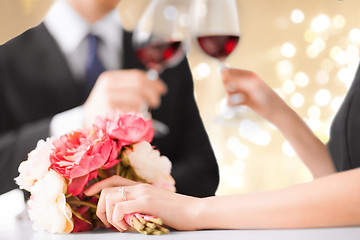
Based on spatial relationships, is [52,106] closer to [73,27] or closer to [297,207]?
[73,27]

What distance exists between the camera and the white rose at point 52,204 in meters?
0.71

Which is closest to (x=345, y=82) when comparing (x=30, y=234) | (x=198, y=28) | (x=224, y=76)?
(x=224, y=76)

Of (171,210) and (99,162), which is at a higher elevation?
(99,162)

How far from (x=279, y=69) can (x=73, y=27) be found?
2.34 ft

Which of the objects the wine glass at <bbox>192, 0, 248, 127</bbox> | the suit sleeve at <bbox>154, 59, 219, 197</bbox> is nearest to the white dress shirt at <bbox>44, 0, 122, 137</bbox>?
the suit sleeve at <bbox>154, 59, 219, 197</bbox>

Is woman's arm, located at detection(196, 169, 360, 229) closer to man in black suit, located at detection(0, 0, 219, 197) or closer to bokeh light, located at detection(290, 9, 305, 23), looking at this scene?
man in black suit, located at detection(0, 0, 219, 197)

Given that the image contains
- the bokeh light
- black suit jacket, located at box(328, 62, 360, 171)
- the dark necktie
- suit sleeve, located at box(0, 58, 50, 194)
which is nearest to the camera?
black suit jacket, located at box(328, 62, 360, 171)

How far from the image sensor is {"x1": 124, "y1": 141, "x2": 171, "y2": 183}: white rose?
2.59 ft

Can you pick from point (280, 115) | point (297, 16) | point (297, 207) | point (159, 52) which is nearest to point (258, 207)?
point (297, 207)

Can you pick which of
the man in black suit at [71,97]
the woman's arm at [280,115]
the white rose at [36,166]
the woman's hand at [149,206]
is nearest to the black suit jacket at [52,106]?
the man in black suit at [71,97]

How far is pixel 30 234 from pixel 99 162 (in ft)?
0.62

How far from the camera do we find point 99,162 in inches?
28.7

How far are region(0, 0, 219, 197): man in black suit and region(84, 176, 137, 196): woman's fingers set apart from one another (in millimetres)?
430

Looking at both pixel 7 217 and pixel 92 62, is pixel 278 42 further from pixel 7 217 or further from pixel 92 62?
pixel 7 217
